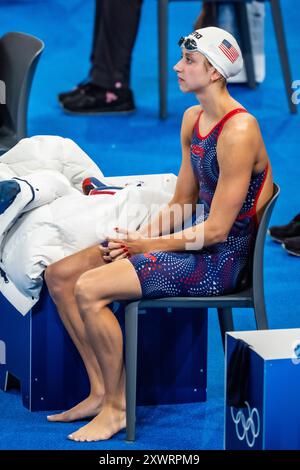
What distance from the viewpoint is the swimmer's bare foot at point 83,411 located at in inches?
168

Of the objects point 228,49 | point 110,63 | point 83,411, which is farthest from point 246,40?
point 83,411

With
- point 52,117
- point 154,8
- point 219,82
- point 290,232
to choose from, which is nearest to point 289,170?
point 290,232

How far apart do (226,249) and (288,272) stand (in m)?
1.73

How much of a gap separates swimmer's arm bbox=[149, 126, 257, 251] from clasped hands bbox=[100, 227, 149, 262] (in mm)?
220

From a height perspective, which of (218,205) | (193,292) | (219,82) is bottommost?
(193,292)

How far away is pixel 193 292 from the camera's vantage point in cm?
412

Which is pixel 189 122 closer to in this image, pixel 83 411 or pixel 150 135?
pixel 83 411

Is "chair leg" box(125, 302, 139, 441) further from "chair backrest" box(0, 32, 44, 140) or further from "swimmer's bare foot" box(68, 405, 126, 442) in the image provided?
"chair backrest" box(0, 32, 44, 140)

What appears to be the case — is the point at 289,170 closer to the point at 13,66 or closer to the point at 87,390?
the point at 13,66

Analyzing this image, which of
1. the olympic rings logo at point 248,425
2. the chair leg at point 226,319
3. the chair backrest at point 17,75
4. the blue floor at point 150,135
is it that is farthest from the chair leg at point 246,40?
the olympic rings logo at point 248,425

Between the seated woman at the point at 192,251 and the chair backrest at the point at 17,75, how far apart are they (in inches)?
70.4

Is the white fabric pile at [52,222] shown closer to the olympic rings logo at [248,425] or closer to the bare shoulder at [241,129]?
the bare shoulder at [241,129]

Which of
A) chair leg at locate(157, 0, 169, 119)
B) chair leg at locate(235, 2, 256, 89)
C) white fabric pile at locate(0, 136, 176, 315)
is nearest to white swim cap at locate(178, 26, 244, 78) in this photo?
white fabric pile at locate(0, 136, 176, 315)

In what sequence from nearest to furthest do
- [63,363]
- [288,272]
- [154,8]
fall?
[63,363], [288,272], [154,8]
